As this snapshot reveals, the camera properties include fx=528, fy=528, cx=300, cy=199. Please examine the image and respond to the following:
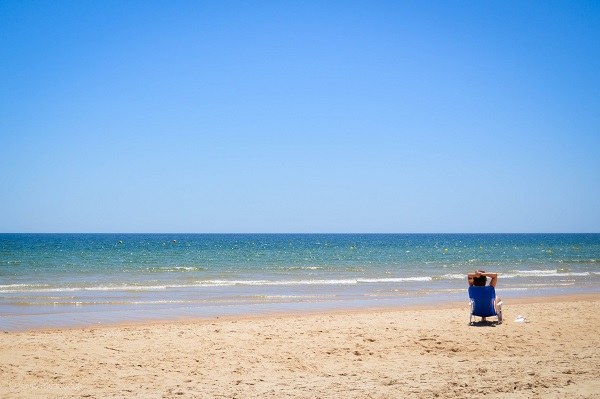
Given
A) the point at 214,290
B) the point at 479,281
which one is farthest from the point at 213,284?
the point at 479,281

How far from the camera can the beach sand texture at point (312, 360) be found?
6.77 m

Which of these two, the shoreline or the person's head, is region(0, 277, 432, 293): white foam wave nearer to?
the shoreline

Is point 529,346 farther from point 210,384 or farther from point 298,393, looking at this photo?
point 210,384

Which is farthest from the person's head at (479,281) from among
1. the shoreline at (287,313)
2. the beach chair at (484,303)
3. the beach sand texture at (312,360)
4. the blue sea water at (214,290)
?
the blue sea water at (214,290)

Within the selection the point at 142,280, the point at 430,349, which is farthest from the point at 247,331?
the point at 142,280

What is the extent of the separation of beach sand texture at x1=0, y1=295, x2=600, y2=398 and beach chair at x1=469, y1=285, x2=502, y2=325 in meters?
0.44

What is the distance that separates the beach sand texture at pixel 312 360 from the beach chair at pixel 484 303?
1.43ft

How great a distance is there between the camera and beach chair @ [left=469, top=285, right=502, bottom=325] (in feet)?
39.4

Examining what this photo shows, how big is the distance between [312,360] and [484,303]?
5290mm

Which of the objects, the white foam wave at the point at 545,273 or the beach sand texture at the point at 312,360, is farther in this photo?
the white foam wave at the point at 545,273

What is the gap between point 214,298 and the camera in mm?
19312

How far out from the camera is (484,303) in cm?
1205

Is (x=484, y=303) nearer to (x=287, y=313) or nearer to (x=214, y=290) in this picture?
(x=287, y=313)

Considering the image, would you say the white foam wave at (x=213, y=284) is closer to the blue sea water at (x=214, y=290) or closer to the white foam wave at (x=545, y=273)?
the blue sea water at (x=214, y=290)
